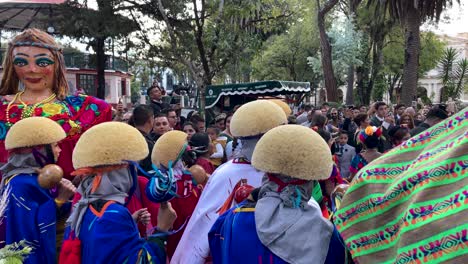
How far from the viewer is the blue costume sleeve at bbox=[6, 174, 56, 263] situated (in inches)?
123

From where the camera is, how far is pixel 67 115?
409 cm

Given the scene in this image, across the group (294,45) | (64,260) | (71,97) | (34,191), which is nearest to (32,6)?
(71,97)

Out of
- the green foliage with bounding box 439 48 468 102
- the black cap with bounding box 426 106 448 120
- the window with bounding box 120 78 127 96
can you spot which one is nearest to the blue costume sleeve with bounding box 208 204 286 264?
the black cap with bounding box 426 106 448 120

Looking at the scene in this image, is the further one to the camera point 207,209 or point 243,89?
point 243,89

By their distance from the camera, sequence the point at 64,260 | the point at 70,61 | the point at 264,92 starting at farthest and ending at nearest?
the point at 70,61 → the point at 264,92 → the point at 64,260

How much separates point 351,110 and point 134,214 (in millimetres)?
9314

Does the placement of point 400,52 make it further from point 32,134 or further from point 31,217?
point 31,217

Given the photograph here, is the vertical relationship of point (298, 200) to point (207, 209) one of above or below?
above

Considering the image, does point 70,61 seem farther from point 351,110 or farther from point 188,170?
point 188,170

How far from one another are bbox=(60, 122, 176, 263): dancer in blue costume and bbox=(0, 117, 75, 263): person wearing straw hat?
59cm

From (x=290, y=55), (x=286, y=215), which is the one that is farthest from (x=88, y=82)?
(x=286, y=215)

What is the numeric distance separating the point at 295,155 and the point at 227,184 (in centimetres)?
101

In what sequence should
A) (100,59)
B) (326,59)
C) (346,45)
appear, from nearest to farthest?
1. (100,59)
2. (326,59)
3. (346,45)

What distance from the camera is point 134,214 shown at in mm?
2770
